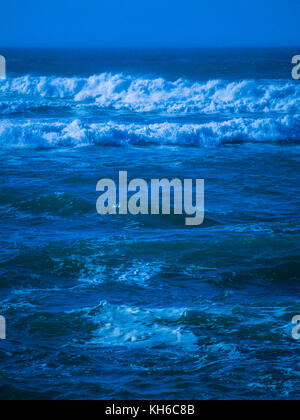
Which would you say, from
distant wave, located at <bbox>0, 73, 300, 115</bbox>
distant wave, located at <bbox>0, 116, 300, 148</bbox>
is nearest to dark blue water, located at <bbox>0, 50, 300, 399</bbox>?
distant wave, located at <bbox>0, 116, 300, 148</bbox>

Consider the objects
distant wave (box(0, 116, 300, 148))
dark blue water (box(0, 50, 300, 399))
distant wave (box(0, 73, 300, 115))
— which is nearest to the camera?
dark blue water (box(0, 50, 300, 399))

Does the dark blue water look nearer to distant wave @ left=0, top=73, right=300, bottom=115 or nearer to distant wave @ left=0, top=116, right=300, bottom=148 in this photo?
distant wave @ left=0, top=116, right=300, bottom=148

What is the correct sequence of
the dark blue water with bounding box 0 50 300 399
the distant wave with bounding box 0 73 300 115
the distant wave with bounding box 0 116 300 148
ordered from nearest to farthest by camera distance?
the dark blue water with bounding box 0 50 300 399 < the distant wave with bounding box 0 116 300 148 < the distant wave with bounding box 0 73 300 115

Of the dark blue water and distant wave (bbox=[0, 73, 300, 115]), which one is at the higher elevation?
distant wave (bbox=[0, 73, 300, 115])

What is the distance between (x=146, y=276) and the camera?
10.1m

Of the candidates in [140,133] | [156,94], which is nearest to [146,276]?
[140,133]

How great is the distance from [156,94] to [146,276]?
2595 cm

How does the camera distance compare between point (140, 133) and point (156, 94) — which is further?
point (156, 94)

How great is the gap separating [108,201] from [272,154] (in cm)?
769

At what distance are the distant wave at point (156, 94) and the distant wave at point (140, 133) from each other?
5494 mm

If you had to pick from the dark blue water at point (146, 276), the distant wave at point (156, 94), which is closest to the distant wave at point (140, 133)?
the dark blue water at point (146, 276)

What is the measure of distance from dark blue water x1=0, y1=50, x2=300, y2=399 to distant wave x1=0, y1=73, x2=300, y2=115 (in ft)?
28.2

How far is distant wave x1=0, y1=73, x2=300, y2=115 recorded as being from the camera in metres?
30.2

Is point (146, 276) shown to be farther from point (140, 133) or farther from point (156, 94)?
point (156, 94)
